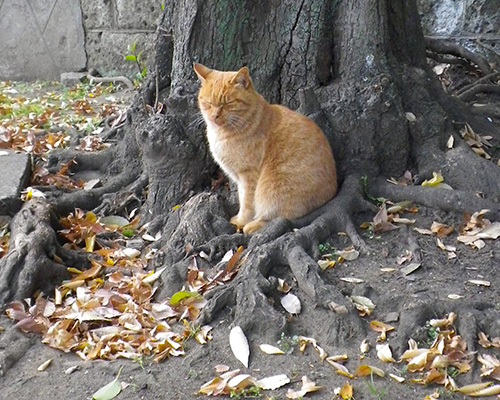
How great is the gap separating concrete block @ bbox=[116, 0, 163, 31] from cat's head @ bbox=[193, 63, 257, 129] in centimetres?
486

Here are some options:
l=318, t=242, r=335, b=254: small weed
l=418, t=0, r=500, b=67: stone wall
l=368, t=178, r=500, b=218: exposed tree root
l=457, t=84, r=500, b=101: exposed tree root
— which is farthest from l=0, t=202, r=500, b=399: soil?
l=418, t=0, r=500, b=67: stone wall

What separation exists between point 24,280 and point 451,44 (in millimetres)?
4939

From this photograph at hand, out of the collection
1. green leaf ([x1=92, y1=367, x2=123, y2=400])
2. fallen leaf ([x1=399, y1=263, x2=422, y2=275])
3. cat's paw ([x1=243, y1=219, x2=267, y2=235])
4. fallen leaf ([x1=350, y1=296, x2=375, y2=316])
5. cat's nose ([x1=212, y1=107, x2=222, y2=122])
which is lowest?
green leaf ([x1=92, y1=367, x2=123, y2=400])

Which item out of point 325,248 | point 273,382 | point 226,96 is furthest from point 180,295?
point 226,96

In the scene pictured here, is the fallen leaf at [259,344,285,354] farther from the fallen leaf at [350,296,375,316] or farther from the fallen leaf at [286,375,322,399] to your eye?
the fallen leaf at [350,296,375,316]

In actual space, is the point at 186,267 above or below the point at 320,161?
below

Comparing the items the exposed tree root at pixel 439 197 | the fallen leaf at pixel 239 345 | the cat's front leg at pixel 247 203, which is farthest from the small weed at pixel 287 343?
the exposed tree root at pixel 439 197

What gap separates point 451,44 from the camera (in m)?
7.07

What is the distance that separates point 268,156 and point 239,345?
156cm

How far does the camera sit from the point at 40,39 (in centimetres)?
976

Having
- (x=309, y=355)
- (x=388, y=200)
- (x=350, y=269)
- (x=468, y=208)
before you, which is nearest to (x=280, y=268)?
(x=350, y=269)

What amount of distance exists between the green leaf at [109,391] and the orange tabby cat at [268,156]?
153 centimetres

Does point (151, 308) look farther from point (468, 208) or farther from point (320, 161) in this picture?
point (468, 208)

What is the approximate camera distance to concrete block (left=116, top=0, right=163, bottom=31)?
9.17 m
